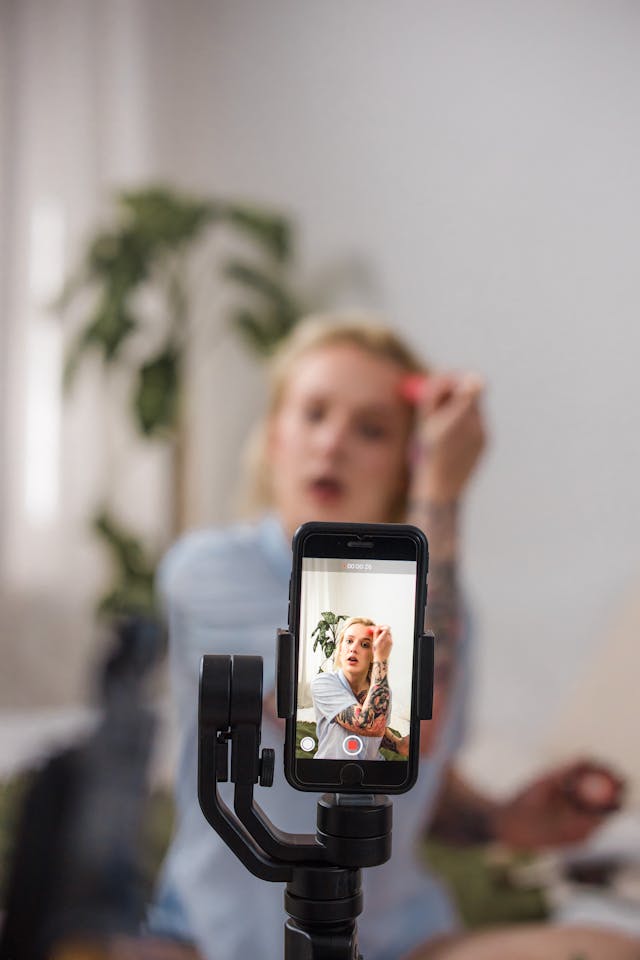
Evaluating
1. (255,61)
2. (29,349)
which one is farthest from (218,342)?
(255,61)

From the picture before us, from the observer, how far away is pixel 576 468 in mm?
1477

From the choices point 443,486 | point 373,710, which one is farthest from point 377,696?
point 443,486

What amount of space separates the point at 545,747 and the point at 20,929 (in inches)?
29.5

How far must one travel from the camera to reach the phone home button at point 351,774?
0.33 metres

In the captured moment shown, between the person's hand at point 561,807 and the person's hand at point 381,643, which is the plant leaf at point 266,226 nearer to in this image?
the person's hand at point 561,807

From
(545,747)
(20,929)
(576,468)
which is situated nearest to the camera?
(20,929)

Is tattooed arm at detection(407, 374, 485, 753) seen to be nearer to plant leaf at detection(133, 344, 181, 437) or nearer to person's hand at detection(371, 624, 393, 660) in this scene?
person's hand at detection(371, 624, 393, 660)

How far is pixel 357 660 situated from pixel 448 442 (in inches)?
7.2

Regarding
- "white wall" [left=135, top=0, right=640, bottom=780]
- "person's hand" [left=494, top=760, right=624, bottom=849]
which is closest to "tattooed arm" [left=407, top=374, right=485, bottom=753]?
"person's hand" [left=494, top=760, right=624, bottom=849]

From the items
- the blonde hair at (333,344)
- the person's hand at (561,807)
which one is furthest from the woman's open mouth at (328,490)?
the person's hand at (561,807)

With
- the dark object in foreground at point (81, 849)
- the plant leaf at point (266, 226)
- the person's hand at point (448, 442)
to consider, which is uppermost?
the plant leaf at point (266, 226)

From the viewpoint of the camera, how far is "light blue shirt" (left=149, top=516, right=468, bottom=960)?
397 mm

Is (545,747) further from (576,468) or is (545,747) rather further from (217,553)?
(217,553)

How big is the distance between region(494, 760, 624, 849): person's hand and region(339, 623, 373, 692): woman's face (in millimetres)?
255
